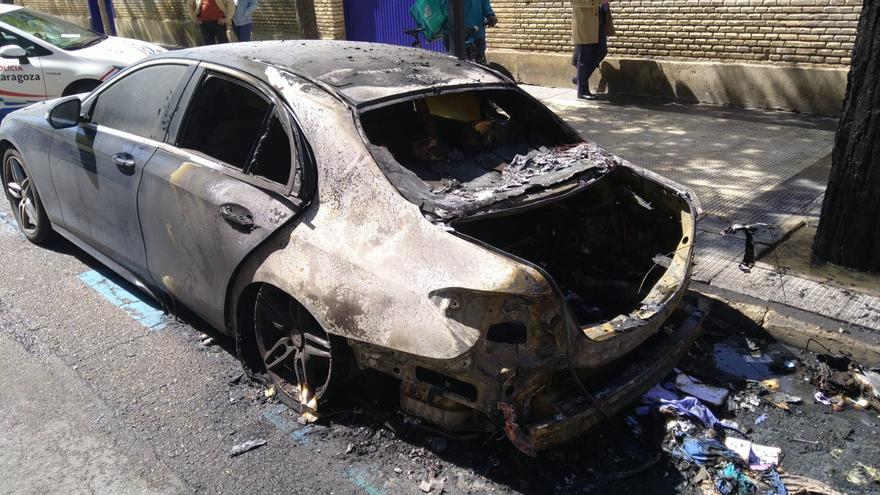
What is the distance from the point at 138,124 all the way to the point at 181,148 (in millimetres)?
532

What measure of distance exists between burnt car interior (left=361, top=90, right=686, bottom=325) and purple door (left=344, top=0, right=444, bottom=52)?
359 inches

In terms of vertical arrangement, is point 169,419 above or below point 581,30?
below

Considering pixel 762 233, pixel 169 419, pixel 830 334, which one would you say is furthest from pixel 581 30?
pixel 169 419

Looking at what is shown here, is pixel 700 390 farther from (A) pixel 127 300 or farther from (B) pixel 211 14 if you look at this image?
(B) pixel 211 14

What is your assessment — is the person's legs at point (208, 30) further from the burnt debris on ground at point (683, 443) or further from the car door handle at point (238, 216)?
the burnt debris on ground at point (683, 443)

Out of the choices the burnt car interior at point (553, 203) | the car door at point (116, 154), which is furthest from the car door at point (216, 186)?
the burnt car interior at point (553, 203)

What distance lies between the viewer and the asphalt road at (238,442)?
3.05 m

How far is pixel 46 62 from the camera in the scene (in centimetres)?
906

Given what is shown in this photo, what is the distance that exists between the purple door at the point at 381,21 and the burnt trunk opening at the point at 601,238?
30.8ft

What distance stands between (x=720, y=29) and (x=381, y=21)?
6960 mm

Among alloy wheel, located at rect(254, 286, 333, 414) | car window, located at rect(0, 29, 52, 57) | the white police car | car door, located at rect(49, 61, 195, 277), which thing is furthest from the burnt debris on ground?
car window, located at rect(0, 29, 52, 57)

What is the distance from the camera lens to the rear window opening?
3.45m

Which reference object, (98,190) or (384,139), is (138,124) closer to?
(98,190)

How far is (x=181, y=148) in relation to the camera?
394 centimetres
